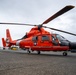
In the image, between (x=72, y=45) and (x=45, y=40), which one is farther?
(x=45, y=40)

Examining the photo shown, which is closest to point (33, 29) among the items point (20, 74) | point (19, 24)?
point (19, 24)

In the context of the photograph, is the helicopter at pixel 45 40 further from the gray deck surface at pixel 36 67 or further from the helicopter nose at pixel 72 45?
the gray deck surface at pixel 36 67

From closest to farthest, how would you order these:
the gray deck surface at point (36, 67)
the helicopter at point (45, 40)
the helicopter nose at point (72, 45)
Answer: the gray deck surface at point (36, 67) < the helicopter nose at point (72, 45) < the helicopter at point (45, 40)

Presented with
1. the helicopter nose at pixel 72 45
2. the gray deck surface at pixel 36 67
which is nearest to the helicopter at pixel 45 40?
the helicopter nose at pixel 72 45

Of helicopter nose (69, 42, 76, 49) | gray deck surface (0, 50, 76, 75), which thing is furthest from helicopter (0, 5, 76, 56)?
gray deck surface (0, 50, 76, 75)

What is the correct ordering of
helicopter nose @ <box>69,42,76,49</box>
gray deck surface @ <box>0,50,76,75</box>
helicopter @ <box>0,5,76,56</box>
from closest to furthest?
gray deck surface @ <box>0,50,76,75</box>
helicopter nose @ <box>69,42,76,49</box>
helicopter @ <box>0,5,76,56</box>

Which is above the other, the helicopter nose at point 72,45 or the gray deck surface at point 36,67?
the helicopter nose at point 72,45

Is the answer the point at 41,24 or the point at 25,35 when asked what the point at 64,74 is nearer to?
the point at 41,24

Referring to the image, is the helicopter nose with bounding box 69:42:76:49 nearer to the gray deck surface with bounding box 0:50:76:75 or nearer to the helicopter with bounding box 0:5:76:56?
the helicopter with bounding box 0:5:76:56

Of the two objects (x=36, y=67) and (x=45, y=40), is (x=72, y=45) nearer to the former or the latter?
(x=45, y=40)

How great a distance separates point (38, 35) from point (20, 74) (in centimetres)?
1276

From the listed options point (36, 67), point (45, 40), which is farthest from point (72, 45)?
point (36, 67)

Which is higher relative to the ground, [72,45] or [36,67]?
[72,45]

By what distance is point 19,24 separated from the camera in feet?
55.9
